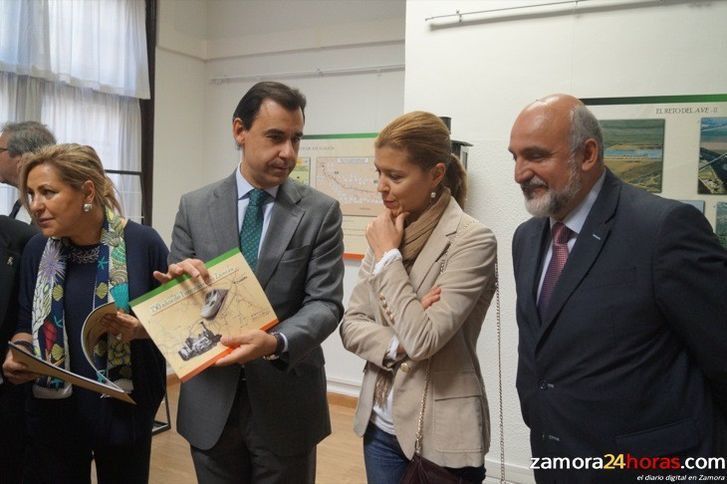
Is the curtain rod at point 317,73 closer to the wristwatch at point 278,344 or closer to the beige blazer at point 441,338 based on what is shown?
the beige blazer at point 441,338

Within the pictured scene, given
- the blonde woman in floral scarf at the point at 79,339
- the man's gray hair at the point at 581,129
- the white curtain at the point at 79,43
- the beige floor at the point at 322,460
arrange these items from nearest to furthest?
1. the man's gray hair at the point at 581,129
2. the blonde woman in floral scarf at the point at 79,339
3. the beige floor at the point at 322,460
4. the white curtain at the point at 79,43

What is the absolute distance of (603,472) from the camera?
1.38m

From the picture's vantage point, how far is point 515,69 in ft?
10.5

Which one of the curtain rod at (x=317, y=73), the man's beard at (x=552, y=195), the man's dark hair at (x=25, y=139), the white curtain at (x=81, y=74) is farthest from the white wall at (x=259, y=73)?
the man's beard at (x=552, y=195)

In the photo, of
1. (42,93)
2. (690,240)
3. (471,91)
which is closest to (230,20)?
(42,93)

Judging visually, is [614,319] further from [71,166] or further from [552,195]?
[71,166]

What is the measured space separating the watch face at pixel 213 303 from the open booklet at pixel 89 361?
34 centimetres

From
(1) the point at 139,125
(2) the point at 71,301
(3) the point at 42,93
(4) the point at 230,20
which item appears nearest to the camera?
(2) the point at 71,301

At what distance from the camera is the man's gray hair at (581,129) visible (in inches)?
57.5

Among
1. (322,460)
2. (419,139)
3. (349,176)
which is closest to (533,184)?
(419,139)

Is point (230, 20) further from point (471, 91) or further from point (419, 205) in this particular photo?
point (419, 205)

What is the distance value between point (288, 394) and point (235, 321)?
281 millimetres

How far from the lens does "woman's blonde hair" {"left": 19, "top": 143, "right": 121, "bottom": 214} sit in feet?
6.14


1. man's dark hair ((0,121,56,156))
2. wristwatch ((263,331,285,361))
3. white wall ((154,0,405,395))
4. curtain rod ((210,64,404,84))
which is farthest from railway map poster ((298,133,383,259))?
wristwatch ((263,331,285,361))
